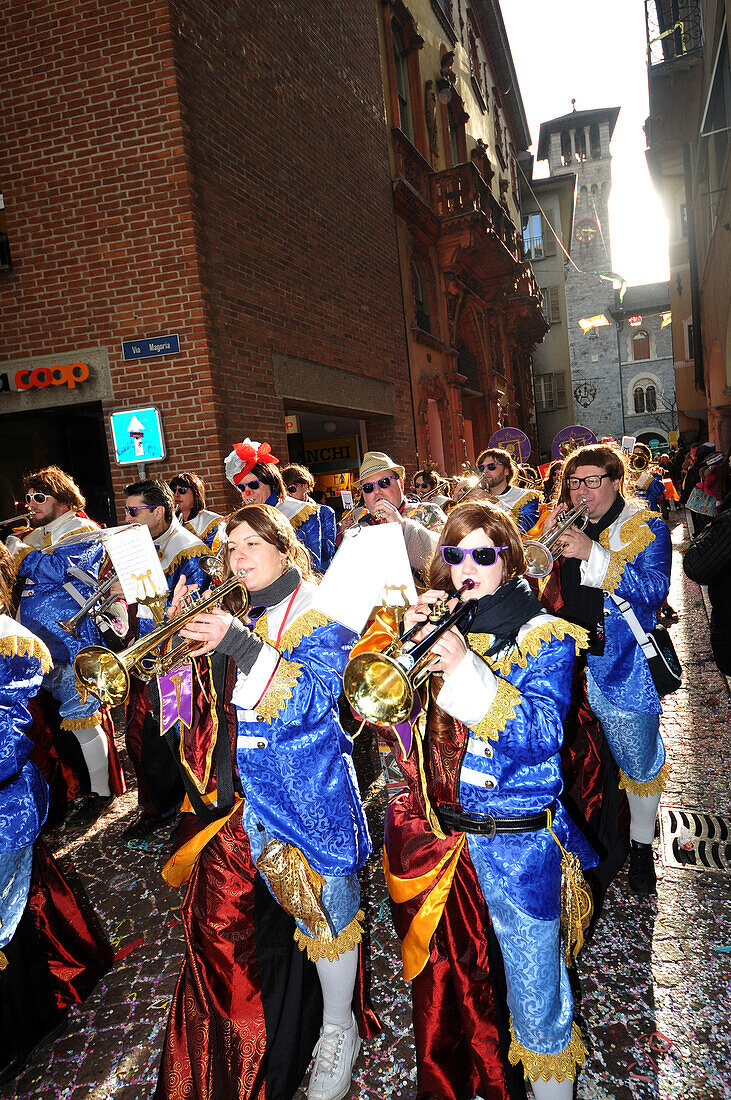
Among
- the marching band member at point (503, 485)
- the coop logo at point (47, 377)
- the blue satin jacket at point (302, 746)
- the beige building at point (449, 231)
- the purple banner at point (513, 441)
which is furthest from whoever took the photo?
the beige building at point (449, 231)

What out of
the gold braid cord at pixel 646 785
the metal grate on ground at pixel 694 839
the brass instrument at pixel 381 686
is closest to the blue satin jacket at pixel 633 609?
the gold braid cord at pixel 646 785

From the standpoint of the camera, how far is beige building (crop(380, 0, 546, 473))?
13109mm

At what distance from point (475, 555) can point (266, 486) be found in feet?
10.6

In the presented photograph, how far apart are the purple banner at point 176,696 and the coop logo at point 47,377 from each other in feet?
17.9

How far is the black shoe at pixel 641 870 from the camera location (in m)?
3.27

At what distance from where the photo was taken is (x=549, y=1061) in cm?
196

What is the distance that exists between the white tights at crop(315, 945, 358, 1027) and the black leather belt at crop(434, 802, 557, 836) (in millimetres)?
713

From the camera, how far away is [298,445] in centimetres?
1055

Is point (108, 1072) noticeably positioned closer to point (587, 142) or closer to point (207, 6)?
point (207, 6)

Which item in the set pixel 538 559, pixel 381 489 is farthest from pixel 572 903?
pixel 381 489

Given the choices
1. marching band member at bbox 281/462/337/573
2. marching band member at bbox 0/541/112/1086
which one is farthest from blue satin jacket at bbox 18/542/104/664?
marching band member at bbox 0/541/112/1086

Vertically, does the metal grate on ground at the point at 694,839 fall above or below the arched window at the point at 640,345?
below

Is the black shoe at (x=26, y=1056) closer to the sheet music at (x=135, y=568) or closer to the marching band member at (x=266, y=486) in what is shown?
the sheet music at (x=135, y=568)

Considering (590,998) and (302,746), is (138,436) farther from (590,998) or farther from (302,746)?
(590,998)
